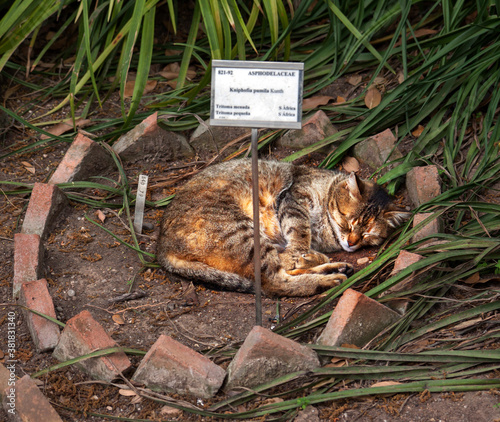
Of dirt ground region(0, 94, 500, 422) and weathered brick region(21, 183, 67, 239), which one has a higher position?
weathered brick region(21, 183, 67, 239)

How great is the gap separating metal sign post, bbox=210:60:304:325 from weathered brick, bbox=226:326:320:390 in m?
1.12

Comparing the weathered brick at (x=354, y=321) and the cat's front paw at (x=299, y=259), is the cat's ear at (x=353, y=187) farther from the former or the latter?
the weathered brick at (x=354, y=321)

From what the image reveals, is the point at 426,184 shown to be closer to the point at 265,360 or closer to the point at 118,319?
the point at 265,360

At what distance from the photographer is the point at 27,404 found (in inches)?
105

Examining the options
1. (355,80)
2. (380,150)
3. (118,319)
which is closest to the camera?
(118,319)

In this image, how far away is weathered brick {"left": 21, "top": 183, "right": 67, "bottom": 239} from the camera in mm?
4109

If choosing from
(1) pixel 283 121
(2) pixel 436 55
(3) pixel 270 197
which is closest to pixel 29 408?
(1) pixel 283 121

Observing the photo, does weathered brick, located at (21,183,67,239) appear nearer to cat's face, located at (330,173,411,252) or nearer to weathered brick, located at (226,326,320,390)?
weathered brick, located at (226,326,320,390)

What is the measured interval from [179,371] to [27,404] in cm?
74

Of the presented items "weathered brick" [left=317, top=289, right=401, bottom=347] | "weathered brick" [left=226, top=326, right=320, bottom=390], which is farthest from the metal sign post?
"weathered brick" [left=226, top=326, right=320, bottom=390]

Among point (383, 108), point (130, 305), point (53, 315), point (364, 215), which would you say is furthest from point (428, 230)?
point (53, 315)

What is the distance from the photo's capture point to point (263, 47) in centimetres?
583

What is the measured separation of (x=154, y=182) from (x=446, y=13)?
2888mm

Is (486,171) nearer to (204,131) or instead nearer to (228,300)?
(228,300)
